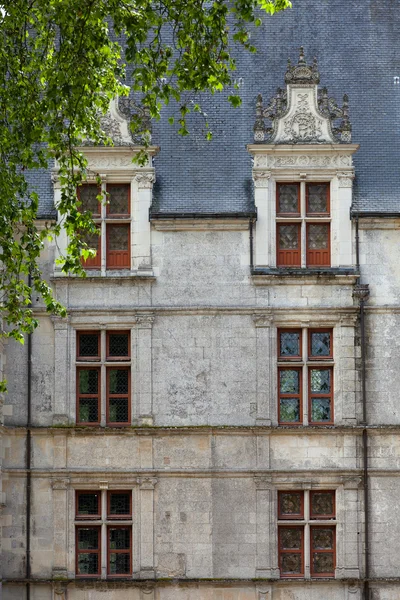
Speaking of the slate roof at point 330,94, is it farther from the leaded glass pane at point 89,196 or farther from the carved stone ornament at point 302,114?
the carved stone ornament at point 302,114

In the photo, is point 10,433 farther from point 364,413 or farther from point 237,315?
point 364,413

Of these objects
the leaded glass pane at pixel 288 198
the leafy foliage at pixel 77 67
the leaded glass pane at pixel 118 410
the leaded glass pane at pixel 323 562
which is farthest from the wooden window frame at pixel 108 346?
the leafy foliage at pixel 77 67

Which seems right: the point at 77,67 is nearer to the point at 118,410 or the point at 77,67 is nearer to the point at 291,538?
the point at 118,410

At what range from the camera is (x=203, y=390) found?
25547 millimetres

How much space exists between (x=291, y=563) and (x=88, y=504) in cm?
366

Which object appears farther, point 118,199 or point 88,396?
point 118,199

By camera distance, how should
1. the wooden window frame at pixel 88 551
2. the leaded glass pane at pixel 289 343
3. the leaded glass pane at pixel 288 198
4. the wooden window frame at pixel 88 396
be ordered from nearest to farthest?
the wooden window frame at pixel 88 551, the wooden window frame at pixel 88 396, the leaded glass pane at pixel 289 343, the leaded glass pane at pixel 288 198

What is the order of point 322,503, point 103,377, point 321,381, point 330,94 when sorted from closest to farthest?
1. point 322,503
2. point 103,377
3. point 321,381
4. point 330,94

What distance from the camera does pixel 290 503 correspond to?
2544 centimetres

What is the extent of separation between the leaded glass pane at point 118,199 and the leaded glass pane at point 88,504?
5.03m

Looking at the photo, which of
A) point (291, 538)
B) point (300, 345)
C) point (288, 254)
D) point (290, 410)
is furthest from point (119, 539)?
point (288, 254)

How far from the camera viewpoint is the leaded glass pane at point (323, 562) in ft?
82.8

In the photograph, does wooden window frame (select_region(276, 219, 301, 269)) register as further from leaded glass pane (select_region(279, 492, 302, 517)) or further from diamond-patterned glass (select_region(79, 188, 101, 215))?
leaded glass pane (select_region(279, 492, 302, 517))

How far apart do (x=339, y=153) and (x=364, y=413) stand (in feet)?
15.2
